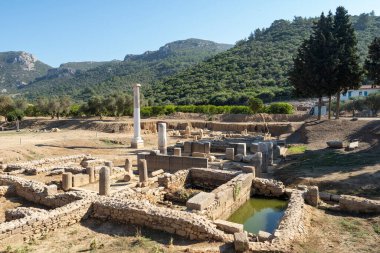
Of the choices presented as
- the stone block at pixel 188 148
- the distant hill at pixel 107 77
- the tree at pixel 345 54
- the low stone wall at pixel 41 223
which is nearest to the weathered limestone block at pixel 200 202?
the low stone wall at pixel 41 223

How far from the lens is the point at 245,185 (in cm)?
1412

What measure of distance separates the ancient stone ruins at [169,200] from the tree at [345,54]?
14131 mm

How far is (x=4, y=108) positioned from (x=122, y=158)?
3898 cm

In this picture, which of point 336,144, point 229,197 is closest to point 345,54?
point 336,144

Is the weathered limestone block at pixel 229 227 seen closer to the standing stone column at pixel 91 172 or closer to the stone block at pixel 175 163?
the standing stone column at pixel 91 172

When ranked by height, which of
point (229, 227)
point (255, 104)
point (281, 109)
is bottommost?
point (229, 227)

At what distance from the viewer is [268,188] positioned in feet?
48.2

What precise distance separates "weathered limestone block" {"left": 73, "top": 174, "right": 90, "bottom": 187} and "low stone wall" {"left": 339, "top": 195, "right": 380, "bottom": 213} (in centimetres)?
1192

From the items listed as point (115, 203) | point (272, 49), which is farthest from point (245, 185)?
point (272, 49)

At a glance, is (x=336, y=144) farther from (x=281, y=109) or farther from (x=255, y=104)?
(x=281, y=109)

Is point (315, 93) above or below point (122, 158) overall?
above

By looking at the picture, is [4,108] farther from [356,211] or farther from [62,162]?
[356,211]

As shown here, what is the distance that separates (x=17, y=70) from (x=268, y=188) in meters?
162

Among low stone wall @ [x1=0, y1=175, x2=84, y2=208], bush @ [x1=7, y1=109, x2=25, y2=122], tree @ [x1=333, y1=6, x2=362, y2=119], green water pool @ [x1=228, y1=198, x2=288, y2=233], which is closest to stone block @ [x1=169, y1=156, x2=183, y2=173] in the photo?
green water pool @ [x1=228, y1=198, x2=288, y2=233]
